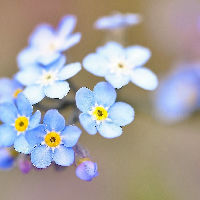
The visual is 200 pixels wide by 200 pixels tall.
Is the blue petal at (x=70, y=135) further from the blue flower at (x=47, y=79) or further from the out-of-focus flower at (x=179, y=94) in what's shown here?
the out-of-focus flower at (x=179, y=94)

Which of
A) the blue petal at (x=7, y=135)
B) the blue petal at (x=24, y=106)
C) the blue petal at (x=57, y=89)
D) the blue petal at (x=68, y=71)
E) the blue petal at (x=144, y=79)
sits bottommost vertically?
the blue petal at (x=7, y=135)

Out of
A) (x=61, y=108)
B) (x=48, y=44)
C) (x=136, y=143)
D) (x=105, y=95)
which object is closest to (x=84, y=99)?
(x=105, y=95)

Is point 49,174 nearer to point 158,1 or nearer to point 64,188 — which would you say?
point 64,188

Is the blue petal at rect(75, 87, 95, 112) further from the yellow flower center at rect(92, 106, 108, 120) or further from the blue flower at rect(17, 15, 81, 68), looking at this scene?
the blue flower at rect(17, 15, 81, 68)

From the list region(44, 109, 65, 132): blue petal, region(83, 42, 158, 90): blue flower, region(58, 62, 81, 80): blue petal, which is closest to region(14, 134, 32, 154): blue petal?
region(44, 109, 65, 132): blue petal

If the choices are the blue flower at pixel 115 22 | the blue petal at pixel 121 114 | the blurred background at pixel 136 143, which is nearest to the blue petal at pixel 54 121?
the blue petal at pixel 121 114

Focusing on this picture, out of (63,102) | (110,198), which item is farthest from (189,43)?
(63,102)
